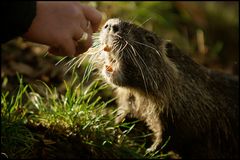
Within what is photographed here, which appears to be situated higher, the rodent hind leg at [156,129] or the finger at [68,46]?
the finger at [68,46]

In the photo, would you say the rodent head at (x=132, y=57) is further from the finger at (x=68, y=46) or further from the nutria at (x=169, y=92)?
the finger at (x=68, y=46)

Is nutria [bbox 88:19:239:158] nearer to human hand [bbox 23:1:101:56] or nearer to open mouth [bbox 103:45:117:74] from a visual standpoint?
open mouth [bbox 103:45:117:74]

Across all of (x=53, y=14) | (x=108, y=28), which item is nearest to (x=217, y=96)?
(x=108, y=28)

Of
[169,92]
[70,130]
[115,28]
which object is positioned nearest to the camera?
[115,28]

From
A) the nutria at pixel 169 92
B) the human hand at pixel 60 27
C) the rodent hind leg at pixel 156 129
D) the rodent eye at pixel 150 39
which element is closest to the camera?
the human hand at pixel 60 27

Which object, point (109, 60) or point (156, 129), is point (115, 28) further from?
point (156, 129)

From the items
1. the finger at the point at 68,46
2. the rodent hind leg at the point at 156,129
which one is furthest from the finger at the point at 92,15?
the rodent hind leg at the point at 156,129

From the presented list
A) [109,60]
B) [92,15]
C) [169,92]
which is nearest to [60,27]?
[92,15]
